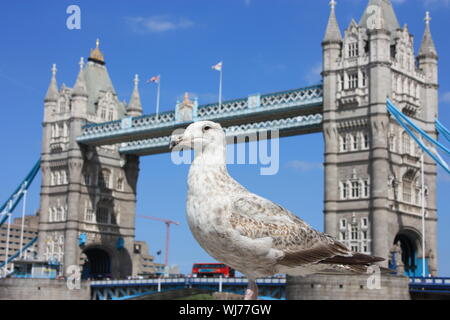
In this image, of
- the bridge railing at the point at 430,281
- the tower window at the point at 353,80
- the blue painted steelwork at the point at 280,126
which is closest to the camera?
the bridge railing at the point at 430,281

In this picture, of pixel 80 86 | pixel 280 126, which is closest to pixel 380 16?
pixel 280 126

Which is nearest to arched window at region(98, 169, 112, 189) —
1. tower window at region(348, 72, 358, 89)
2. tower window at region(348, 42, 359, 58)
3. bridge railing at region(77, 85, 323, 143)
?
bridge railing at region(77, 85, 323, 143)

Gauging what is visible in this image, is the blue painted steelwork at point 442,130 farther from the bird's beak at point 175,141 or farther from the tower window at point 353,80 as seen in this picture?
the bird's beak at point 175,141

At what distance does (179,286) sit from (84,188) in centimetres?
1543

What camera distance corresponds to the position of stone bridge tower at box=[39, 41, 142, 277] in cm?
6444

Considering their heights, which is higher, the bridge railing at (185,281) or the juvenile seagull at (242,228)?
the juvenile seagull at (242,228)

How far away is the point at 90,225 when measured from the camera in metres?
65.4

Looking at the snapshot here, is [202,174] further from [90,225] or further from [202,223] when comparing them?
[90,225]

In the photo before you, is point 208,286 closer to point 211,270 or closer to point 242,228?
point 211,270

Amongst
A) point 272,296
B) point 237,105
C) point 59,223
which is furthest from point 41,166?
point 272,296

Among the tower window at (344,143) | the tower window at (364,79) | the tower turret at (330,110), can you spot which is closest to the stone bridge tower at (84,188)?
the tower turret at (330,110)

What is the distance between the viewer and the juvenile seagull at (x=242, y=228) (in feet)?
13.6

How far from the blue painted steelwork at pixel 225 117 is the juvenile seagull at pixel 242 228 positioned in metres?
46.5

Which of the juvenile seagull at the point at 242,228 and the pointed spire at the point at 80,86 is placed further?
the pointed spire at the point at 80,86
